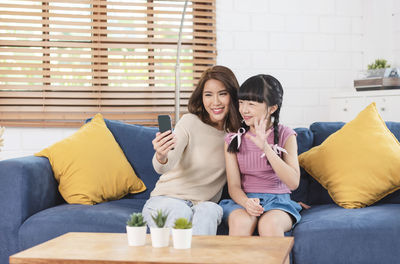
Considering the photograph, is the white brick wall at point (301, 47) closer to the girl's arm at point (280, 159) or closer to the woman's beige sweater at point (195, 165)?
the woman's beige sweater at point (195, 165)

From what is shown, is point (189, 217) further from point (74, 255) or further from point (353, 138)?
point (353, 138)

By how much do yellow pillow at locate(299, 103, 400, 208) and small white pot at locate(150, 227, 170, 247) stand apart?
112 centimetres

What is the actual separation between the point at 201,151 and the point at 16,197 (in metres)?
0.82

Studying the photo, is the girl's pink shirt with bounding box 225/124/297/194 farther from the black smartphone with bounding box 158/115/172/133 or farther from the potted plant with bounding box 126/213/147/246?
the potted plant with bounding box 126/213/147/246

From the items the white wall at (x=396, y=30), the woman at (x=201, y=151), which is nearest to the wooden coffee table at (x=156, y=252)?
the woman at (x=201, y=151)

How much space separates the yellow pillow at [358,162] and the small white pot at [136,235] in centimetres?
115

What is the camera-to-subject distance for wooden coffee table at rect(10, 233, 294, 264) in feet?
A: 4.21

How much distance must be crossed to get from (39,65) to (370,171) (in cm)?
228

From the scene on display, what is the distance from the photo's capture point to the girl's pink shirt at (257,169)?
2137mm

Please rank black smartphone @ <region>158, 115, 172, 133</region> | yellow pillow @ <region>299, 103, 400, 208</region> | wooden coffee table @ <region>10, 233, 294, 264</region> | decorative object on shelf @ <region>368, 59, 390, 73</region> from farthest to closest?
decorative object on shelf @ <region>368, 59, 390, 73</region> < yellow pillow @ <region>299, 103, 400, 208</region> < black smartphone @ <region>158, 115, 172, 133</region> < wooden coffee table @ <region>10, 233, 294, 264</region>

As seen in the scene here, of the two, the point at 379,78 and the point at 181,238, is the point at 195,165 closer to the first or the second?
the point at 181,238

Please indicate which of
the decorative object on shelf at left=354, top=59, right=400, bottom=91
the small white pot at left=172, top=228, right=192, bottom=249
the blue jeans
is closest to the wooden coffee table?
the small white pot at left=172, top=228, right=192, bottom=249

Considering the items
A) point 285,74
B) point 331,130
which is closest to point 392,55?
point 285,74

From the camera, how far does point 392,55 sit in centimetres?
371
